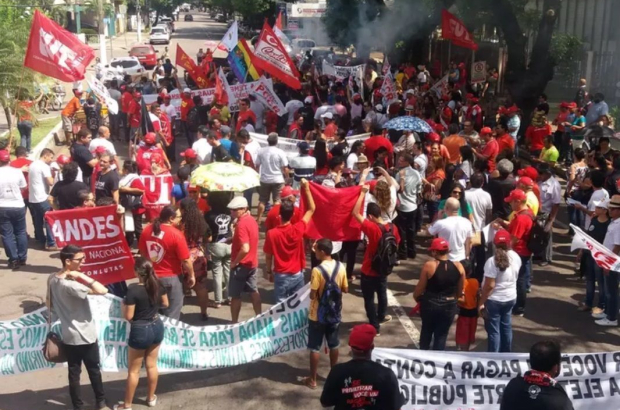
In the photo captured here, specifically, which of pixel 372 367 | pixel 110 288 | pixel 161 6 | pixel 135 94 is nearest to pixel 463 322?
pixel 372 367

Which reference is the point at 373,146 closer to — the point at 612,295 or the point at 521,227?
the point at 521,227

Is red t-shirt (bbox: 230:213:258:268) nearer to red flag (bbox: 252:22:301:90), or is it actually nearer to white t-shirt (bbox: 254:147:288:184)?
white t-shirt (bbox: 254:147:288:184)

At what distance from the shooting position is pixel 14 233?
1063cm

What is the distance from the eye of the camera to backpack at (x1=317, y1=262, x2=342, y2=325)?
6918 mm

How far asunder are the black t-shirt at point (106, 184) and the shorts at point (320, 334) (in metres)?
4.40

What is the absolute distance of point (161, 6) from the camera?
319 feet

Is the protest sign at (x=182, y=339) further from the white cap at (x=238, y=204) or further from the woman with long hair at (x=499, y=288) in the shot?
the woman with long hair at (x=499, y=288)

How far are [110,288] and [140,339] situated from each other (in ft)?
7.47

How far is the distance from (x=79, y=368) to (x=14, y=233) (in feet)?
15.3

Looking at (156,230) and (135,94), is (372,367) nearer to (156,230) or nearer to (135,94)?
(156,230)

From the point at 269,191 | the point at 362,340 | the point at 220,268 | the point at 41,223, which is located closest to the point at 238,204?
the point at 220,268

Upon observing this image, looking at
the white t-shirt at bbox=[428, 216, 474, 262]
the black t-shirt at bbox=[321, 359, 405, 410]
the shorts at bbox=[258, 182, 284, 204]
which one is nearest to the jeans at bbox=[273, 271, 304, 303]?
the white t-shirt at bbox=[428, 216, 474, 262]

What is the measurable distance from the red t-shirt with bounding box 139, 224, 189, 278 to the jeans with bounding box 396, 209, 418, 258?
4022mm

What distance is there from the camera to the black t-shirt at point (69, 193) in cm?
1012
